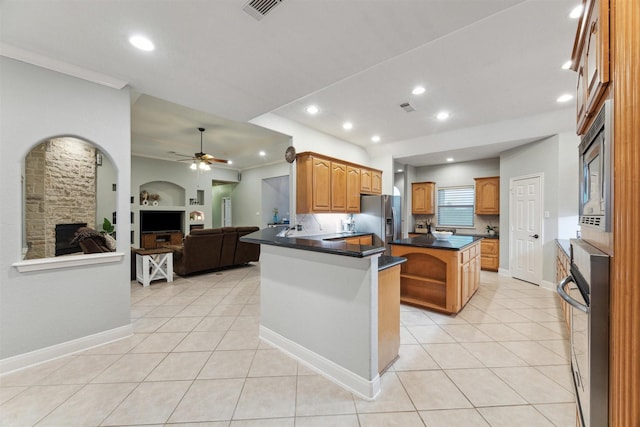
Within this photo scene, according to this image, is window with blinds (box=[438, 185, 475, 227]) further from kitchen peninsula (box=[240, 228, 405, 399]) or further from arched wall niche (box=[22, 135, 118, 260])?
arched wall niche (box=[22, 135, 118, 260])

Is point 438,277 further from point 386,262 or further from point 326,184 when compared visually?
point 326,184

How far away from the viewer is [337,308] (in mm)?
1938

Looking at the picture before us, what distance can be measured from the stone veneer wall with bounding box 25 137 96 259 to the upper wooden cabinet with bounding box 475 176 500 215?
740 centimetres

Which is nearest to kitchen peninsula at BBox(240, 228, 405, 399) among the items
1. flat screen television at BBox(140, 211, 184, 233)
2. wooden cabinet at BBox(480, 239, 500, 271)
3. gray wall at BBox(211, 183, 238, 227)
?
wooden cabinet at BBox(480, 239, 500, 271)

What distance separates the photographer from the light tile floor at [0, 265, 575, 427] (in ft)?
5.20

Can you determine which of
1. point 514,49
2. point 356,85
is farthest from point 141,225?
point 514,49

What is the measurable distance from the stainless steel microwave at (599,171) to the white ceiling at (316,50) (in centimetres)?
115

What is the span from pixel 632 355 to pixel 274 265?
7.28 ft

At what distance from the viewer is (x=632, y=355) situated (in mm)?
757

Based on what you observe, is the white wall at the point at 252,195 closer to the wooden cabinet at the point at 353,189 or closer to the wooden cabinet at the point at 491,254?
the wooden cabinet at the point at 353,189

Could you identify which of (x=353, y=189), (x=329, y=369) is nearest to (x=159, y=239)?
(x=353, y=189)

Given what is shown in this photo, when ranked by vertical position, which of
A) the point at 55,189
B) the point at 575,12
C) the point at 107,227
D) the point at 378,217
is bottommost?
the point at 107,227

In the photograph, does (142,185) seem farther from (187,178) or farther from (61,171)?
(61,171)

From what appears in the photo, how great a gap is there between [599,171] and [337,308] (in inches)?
64.8
